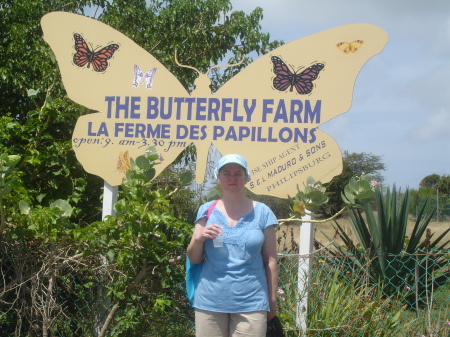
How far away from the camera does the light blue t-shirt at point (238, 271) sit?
265cm

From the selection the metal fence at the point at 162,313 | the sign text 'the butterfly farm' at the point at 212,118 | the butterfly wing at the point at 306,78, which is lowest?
the metal fence at the point at 162,313

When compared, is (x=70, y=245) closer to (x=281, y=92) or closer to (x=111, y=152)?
(x=111, y=152)

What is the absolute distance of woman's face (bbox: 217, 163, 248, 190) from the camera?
2.79m

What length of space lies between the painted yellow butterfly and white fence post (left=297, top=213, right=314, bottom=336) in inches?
47.9

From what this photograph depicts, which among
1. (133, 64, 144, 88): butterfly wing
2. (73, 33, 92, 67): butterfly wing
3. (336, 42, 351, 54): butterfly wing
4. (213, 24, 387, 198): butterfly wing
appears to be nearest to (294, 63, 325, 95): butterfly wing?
(213, 24, 387, 198): butterfly wing

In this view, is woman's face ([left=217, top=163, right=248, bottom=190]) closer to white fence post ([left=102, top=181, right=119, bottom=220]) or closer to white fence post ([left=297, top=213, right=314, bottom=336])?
white fence post ([left=297, top=213, right=314, bottom=336])

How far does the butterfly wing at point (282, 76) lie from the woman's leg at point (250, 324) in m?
1.88

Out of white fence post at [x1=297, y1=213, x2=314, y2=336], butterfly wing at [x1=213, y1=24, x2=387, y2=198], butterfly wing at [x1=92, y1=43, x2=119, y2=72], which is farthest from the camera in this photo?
butterfly wing at [x1=92, y1=43, x2=119, y2=72]

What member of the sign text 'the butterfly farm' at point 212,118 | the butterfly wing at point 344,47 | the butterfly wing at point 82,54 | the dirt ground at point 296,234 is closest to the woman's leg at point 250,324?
the dirt ground at point 296,234

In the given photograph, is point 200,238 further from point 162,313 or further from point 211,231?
point 162,313

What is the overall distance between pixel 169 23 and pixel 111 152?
4.40 m

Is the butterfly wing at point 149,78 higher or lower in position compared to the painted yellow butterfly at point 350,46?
lower

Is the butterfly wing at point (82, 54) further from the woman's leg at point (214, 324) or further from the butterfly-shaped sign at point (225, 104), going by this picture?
the woman's leg at point (214, 324)

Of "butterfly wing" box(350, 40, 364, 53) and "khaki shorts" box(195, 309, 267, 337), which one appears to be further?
"butterfly wing" box(350, 40, 364, 53)
